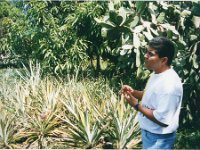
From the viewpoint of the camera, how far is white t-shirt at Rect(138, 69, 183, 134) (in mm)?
2920

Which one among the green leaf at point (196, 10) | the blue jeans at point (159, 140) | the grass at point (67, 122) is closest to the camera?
the blue jeans at point (159, 140)

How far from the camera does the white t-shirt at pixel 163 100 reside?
292cm

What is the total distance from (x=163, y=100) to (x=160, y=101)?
0.03m

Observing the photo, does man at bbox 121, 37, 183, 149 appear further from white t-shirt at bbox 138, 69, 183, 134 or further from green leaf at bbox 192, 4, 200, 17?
green leaf at bbox 192, 4, 200, 17

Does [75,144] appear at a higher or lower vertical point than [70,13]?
lower

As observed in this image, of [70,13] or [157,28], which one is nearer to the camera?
[157,28]

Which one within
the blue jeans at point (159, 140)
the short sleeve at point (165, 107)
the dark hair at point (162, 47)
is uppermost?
the dark hair at point (162, 47)

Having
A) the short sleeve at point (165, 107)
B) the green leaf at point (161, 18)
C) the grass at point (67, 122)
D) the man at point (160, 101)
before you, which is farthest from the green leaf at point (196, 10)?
the short sleeve at point (165, 107)

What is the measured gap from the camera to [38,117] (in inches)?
233

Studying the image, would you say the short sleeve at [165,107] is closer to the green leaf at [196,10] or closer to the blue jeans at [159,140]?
the blue jeans at [159,140]

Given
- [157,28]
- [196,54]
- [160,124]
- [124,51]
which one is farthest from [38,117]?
[160,124]

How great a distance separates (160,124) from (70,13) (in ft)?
21.2

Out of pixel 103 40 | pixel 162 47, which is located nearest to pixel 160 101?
pixel 162 47

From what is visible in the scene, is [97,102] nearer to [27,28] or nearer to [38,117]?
[38,117]
